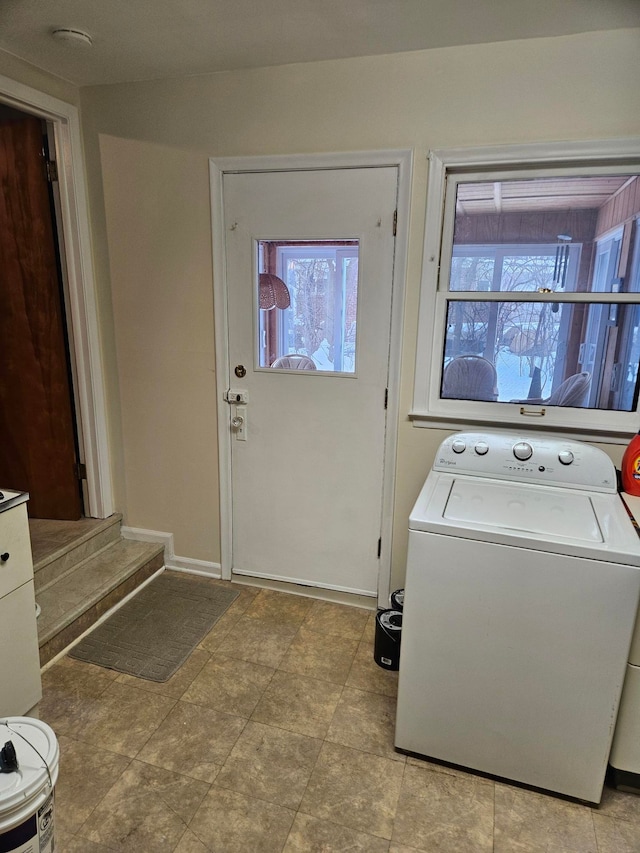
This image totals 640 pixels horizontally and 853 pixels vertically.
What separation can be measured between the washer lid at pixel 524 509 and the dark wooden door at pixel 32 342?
2.08 metres

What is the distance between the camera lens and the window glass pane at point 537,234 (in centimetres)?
202

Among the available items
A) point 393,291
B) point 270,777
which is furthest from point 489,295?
point 270,777

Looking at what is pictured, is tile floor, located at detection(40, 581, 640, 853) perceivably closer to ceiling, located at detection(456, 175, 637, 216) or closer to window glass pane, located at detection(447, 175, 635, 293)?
window glass pane, located at detection(447, 175, 635, 293)

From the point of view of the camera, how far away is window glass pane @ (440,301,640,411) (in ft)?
6.84

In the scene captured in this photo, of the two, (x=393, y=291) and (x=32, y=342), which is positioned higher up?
(x=393, y=291)

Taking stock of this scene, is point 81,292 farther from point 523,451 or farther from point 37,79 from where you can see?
point 523,451

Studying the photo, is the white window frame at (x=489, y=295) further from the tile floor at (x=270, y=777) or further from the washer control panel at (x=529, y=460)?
the tile floor at (x=270, y=777)

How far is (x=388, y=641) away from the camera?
6.98 ft

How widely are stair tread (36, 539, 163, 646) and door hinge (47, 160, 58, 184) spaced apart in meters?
1.89

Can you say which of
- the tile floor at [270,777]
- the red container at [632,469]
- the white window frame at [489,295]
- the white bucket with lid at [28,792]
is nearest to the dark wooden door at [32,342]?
the tile floor at [270,777]

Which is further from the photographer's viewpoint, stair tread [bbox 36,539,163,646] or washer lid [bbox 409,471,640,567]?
stair tread [bbox 36,539,163,646]

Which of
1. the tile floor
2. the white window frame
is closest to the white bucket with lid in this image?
the tile floor

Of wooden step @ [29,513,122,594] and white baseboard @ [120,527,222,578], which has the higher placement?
wooden step @ [29,513,122,594]

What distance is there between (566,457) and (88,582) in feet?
7.30
